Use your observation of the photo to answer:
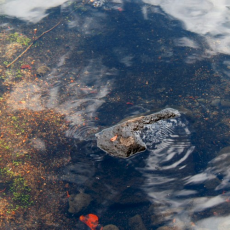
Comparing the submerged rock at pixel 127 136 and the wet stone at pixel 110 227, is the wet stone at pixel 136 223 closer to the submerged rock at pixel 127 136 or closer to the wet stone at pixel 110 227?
the wet stone at pixel 110 227

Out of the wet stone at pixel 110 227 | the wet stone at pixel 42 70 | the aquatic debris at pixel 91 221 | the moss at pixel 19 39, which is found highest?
the moss at pixel 19 39

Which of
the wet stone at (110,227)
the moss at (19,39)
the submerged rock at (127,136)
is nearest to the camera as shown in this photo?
the wet stone at (110,227)

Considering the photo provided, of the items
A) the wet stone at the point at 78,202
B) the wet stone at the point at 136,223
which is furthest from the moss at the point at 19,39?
the wet stone at the point at 136,223

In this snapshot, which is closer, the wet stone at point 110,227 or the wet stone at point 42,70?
the wet stone at point 110,227

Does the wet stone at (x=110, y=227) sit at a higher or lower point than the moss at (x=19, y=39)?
lower

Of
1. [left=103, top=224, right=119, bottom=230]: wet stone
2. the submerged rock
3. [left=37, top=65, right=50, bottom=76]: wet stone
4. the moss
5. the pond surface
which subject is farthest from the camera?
the moss

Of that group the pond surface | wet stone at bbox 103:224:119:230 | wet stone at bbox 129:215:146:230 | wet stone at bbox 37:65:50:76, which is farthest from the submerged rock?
wet stone at bbox 37:65:50:76

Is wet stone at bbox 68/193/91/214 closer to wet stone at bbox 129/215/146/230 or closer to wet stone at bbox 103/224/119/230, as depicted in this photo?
wet stone at bbox 103/224/119/230

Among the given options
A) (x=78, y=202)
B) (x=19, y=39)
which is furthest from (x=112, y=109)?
(x=19, y=39)
